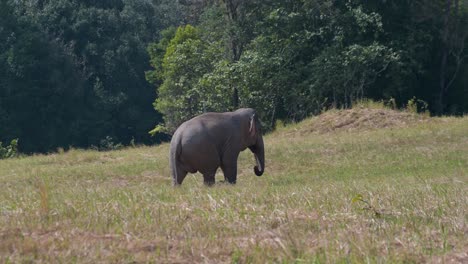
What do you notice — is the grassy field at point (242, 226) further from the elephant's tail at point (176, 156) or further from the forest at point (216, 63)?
the forest at point (216, 63)

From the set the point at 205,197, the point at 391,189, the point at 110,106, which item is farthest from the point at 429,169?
the point at 110,106

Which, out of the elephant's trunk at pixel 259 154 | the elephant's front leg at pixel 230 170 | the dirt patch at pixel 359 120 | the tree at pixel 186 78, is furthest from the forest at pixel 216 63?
the elephant's front leg at pixel 230 170

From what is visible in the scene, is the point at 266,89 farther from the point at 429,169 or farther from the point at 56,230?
the point at 56,230

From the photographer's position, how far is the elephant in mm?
15359

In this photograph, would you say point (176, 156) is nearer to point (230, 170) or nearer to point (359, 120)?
point (230, 170)

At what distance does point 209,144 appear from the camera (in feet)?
50.8

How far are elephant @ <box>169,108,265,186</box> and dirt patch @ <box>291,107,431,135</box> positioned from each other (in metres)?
11.5

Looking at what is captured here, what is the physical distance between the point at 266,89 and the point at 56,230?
32.9m

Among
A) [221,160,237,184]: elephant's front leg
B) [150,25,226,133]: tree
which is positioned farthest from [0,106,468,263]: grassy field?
[150,25,226,133]: tree

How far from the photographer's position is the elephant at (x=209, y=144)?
15.4m

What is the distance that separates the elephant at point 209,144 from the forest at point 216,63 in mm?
16418

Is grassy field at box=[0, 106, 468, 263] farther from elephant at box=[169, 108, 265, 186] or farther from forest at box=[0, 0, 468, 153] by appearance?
forest at box=[0, 0, 468, 153]

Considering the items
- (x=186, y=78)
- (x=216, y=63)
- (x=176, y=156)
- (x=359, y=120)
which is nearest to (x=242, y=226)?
(x=176, y=156)

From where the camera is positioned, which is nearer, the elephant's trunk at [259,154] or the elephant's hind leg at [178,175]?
the elephant's hind leg at [178,175]
